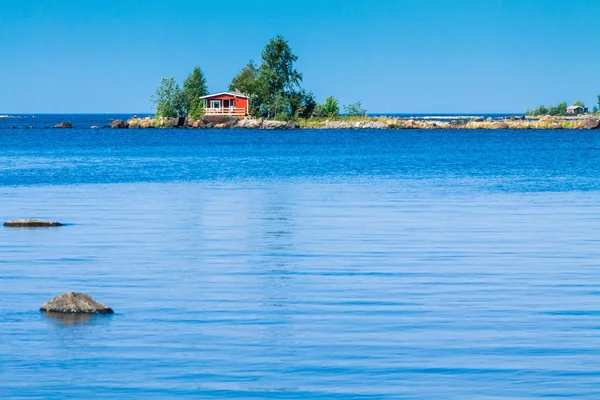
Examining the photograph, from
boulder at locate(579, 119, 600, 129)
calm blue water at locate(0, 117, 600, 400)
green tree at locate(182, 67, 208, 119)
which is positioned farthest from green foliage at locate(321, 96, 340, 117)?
calm blue water at locate(0, 117, 600, 400)

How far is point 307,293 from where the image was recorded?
20.4 m

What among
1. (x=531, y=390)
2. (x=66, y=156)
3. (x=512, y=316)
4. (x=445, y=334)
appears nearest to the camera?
(x=531, y=390)

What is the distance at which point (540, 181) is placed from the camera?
57.0 metres

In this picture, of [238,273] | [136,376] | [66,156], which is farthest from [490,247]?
[66,156]

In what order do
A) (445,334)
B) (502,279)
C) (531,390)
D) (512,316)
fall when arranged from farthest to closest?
(502,279) → (512,316) → (445,334) → (531,390)

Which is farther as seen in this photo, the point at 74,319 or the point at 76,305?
the point at 76,305

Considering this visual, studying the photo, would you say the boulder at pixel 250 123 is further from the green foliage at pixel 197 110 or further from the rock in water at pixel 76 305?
the rock in water at pixel 76 305

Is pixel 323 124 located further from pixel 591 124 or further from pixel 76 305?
pixel 76 305

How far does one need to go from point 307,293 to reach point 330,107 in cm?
14590

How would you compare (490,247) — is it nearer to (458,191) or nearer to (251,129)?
(458,191)

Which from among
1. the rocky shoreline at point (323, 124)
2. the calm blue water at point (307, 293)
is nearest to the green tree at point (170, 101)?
the rocky shoreline at point (323, 124)

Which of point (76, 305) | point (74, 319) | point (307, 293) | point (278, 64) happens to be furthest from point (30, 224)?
point (278, 64)

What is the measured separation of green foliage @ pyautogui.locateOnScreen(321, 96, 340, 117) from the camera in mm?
164250

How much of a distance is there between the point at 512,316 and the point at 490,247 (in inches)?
354
